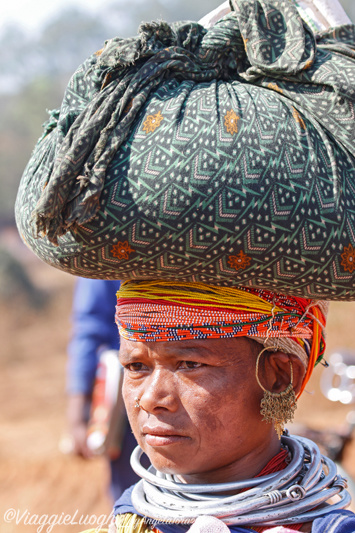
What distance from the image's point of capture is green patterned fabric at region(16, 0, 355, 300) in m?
1.60

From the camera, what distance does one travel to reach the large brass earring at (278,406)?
1.91 metres

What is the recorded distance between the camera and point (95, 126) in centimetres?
164

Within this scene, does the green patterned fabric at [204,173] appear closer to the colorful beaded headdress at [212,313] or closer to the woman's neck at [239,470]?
the colorful beaded headdress at [212,313]

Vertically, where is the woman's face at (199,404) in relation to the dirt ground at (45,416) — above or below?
above

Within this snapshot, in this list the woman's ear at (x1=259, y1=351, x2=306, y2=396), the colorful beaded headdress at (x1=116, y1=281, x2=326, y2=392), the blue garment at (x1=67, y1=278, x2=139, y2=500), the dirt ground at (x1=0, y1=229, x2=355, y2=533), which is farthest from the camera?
the dirt ground at (x1=0, y1=229, x2=355, y2=533)

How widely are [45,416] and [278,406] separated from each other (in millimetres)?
10555

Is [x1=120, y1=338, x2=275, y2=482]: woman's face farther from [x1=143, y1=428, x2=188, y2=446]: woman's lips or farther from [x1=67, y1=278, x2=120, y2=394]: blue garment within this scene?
[x1=67, y1=278, x2=120, y2=394]: blue garment

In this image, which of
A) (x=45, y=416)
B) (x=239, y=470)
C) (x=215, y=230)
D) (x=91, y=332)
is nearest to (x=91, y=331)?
(x=91, y=332)

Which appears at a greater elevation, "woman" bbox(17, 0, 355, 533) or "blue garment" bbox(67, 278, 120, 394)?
"woman" bbox(17, 0, 355, 533)

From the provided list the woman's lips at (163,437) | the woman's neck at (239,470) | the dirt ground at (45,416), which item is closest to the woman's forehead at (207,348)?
the woman's lips at (163,437)

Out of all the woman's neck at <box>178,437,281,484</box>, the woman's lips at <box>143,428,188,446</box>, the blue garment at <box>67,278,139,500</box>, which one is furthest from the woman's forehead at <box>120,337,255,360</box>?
the blue garment at <box>67,278,139,500</box>

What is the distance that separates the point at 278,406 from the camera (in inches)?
76.3

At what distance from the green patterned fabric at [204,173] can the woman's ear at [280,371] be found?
0.30 m

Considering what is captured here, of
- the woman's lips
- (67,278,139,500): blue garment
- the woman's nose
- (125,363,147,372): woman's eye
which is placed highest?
(125,363,147,372): woman's eye
